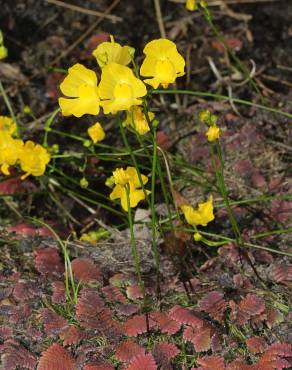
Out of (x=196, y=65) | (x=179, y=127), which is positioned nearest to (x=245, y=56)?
(x=196, y=65)

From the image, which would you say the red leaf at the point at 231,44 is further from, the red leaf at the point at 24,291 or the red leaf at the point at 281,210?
the red leaf at the point at 24,291

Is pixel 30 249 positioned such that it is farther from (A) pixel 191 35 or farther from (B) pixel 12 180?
(A) pixel 191 35

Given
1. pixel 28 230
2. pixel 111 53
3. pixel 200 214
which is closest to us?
pixel 111 53

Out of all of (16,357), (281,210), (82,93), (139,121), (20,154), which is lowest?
(281,210)

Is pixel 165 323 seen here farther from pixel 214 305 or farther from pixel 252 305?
pixel 252 305

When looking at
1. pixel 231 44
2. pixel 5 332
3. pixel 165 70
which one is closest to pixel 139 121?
pixel 165 70

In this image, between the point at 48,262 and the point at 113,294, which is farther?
the point at 48,262

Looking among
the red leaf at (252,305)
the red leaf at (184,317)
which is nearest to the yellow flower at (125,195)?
the red leaf at (184,317)
